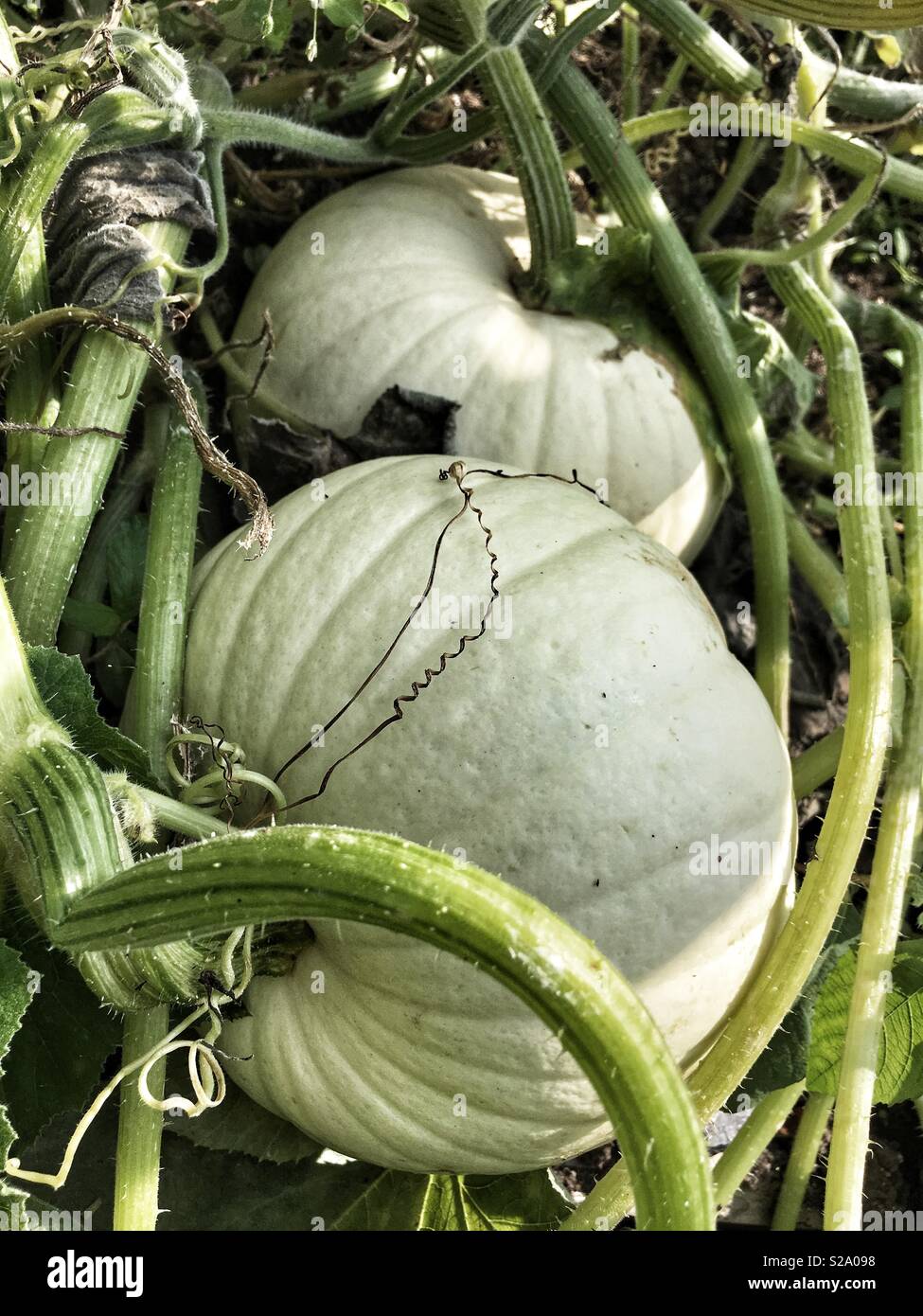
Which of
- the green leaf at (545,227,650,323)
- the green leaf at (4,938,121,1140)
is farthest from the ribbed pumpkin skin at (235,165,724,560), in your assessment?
the green leaf at (4,938,121,1140)

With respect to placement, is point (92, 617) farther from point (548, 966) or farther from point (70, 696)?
point (548, 966)

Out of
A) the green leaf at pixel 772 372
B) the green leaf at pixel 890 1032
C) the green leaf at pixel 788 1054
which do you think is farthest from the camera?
the green leaf at pixel 772 372

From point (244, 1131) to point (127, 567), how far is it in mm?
668

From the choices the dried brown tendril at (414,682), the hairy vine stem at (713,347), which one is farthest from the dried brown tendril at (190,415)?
the hairy vine stem at (713,347)

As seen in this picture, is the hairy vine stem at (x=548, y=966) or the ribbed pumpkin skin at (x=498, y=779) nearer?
the hairy vine stem at (x=548, y=966)

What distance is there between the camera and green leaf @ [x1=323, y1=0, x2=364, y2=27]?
1405 mm

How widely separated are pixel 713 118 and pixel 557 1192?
56.2 inches

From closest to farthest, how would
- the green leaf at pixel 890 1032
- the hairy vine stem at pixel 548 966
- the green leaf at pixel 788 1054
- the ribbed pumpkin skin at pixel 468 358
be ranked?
1. the hairy vine stem at pixel 548 966
2. the green leaf at pixel 890 1032
3. the green leaf at pixel 788 1054
4. the ribbed pumpkin skin at pixel 468 358

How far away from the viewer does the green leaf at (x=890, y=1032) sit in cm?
136

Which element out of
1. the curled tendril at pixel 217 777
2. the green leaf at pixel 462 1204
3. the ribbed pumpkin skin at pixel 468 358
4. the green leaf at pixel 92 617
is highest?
the ribbed pumpkin skin at pixel 468 358

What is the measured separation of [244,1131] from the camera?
1.44 meters

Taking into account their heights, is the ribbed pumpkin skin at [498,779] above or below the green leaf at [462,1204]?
above

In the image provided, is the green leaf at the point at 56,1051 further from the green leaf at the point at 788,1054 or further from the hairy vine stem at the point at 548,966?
the green leaf at the point at 788,1054

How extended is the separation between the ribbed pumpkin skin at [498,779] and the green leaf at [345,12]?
1.73 feet
